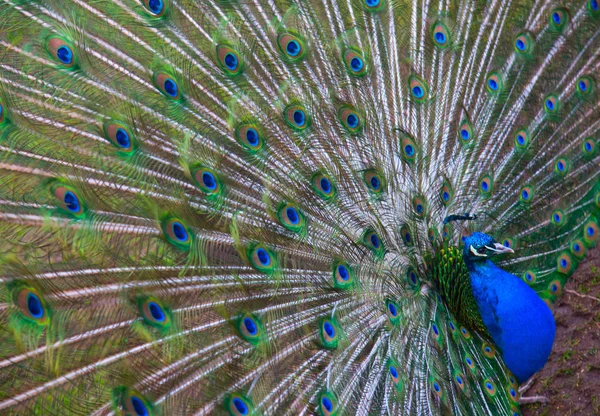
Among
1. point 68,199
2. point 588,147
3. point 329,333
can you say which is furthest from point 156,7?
point 588,147

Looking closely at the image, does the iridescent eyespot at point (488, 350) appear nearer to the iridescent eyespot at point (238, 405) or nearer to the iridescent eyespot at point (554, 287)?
the iridescent eyespot at point (554, 287)

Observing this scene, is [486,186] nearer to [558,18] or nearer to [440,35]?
[440,35]

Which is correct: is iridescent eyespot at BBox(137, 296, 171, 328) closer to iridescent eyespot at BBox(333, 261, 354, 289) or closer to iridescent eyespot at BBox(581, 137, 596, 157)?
iridescent eyespot at BBox(333, 261, 354, 289)

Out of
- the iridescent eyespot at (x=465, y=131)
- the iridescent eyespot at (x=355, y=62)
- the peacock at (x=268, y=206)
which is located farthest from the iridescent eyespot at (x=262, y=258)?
the iridescent eyespot at (x=465, y=131)

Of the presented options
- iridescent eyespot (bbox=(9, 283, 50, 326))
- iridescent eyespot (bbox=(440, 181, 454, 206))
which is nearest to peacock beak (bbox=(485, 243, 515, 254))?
iridescent eyespot (bbox=(440, 181, 454, 206))

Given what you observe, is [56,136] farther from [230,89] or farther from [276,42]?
[276,42]

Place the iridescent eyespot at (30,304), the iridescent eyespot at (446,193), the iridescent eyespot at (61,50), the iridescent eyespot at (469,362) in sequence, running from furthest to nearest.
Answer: the iridescent eyespot at (446,193) < the iridescent eyespot at (469,362) < the iridescent eyespot at (61,50) < the iridescent eyespot at (30,304)

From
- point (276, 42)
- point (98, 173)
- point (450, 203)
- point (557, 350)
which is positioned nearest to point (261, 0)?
point (276, 42)
